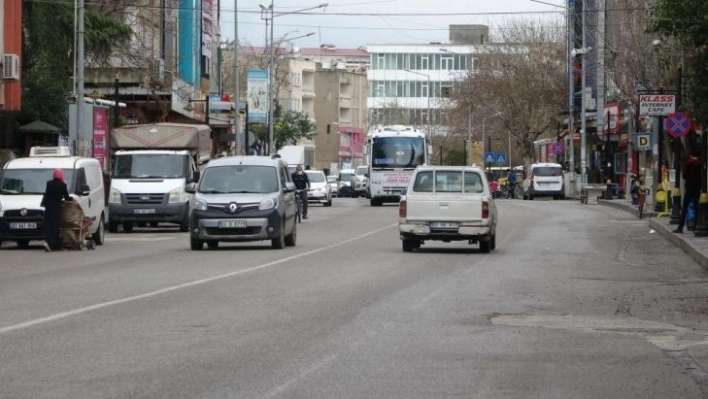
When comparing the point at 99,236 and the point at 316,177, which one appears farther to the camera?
the point at 316,177

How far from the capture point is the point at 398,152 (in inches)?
2594

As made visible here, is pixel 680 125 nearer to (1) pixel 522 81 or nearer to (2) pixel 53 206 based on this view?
(2) pixel 53 206

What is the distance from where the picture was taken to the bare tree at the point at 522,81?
99.9m

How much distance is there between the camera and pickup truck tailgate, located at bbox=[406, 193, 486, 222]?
1128 inches

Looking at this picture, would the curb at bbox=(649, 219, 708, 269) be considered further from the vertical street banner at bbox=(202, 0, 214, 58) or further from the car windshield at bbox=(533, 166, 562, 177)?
the vertical street banner at bbox=(202, 0, 214, 58)

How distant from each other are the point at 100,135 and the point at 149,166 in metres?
8.27

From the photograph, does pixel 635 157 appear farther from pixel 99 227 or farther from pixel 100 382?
pixel 100 382

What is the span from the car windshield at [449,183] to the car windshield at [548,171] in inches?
2095

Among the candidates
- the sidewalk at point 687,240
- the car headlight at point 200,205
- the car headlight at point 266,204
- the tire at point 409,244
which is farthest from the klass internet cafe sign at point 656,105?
the car headlight at point 200,205

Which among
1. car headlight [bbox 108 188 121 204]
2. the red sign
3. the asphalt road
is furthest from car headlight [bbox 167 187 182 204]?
the asphalt road

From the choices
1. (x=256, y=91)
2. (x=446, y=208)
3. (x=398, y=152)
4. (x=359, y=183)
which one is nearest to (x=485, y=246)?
(x=446, y=208)

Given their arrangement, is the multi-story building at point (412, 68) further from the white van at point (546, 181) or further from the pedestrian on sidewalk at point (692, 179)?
the pedestrian on sidewalk at point (692, 179)

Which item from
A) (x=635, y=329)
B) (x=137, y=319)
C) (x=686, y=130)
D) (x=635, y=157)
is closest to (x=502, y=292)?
(x=635, y=329)

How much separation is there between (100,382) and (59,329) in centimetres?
362
